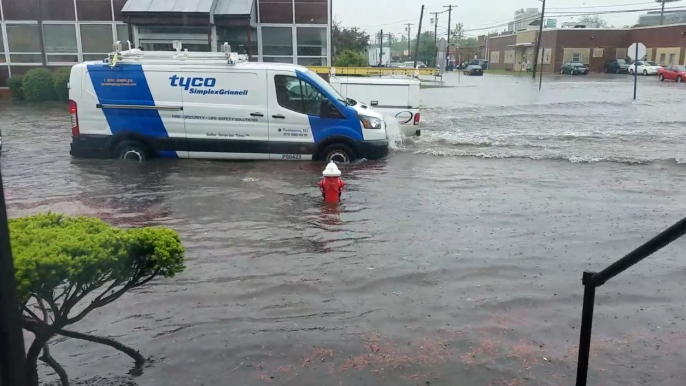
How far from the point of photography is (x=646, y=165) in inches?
504

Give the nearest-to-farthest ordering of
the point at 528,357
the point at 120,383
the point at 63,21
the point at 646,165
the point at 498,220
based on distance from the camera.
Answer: the point at 120,383 → the point at 528,357 → the point at 498,220 → the point at 646,165 → the point at 63,21

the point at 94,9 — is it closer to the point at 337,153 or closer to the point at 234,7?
the point at 234,7

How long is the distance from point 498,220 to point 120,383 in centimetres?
563

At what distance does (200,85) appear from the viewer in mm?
11398

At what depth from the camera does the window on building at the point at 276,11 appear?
88.2 ft

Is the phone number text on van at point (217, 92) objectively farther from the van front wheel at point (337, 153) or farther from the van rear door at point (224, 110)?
the van front wheel at point (337, 153)

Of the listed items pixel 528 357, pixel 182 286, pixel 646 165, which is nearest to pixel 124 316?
pixel 182 286

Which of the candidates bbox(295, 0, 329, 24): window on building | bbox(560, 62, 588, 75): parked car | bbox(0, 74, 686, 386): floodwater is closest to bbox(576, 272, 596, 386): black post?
bbox(0, 74, 686, 386): floodwater

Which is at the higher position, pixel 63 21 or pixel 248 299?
pixel 63 21

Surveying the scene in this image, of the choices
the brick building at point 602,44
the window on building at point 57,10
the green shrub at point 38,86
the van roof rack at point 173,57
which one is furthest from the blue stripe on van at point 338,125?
the brick building at point 602,44

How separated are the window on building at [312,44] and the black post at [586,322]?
24701 millimetres

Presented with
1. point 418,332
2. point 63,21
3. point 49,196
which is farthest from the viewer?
point 63,21

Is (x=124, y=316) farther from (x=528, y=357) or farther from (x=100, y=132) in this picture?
(x=100, y=132)

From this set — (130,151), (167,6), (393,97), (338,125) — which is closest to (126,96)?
(130,151)
